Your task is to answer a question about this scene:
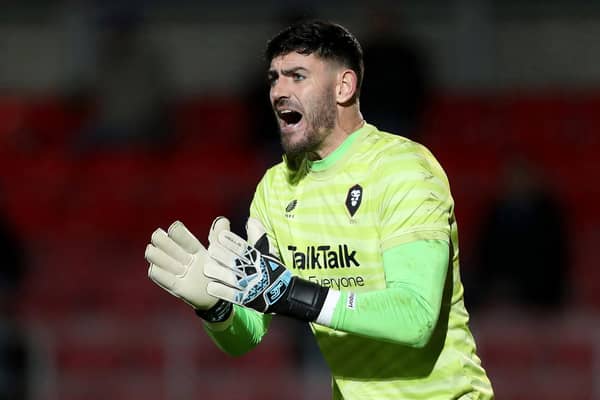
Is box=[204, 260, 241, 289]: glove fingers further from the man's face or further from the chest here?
the man's face

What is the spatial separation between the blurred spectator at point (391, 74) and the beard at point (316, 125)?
4545mm

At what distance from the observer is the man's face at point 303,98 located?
4.22 m

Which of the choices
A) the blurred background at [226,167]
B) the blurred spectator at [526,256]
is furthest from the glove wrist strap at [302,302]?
the blurred spectator at [526,256]

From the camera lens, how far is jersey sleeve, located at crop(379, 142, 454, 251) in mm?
3850

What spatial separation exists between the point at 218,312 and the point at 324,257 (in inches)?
15.7

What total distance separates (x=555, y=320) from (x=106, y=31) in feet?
19.5

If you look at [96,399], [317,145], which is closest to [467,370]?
[317,145]

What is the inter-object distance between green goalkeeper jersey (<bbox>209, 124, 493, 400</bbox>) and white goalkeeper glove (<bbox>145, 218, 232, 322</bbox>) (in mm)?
373

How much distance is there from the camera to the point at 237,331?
4.34m

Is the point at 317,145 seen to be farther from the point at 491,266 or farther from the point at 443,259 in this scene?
the point at 491,266

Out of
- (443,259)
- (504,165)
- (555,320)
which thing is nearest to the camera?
(443,259)

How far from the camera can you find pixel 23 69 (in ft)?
42.9

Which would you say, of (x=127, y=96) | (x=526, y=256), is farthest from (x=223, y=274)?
(x=127, y=96)

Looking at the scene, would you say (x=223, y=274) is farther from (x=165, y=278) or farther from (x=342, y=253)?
(x=342, y=253)
